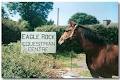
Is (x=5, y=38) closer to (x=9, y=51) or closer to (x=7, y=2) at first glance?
(x=9, y=51)

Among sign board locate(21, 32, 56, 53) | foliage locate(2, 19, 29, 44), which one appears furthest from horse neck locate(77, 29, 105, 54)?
foliage locate(2, 19, 29, 44)

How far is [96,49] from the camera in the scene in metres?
3.18

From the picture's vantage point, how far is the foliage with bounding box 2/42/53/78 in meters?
3.12

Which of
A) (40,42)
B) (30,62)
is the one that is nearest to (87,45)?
(40,42)

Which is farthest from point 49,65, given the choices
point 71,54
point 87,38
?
point 87,38

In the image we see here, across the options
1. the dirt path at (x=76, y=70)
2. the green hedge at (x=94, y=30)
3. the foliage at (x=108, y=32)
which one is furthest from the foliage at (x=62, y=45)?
the foliage at (x=108, y=32)

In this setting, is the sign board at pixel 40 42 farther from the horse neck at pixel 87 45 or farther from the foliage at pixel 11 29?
the horse neck at pixel 87 45

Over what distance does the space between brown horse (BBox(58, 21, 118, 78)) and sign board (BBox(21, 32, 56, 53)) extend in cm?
9

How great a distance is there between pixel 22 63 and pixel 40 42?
0.28 m

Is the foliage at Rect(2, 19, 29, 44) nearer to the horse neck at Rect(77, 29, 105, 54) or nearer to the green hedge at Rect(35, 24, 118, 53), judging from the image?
the green hedge at Rect(35, 24, 118, 53)

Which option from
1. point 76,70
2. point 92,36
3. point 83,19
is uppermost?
point 83,19

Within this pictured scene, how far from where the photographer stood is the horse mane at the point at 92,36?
313 cm

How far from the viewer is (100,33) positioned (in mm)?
3129

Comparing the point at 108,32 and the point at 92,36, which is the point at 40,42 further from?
the point at 108,32
